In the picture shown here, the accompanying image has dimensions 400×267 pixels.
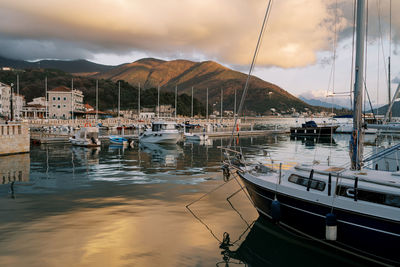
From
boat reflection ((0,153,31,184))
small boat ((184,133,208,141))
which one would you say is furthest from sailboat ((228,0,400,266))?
small boat ((184,133,208,141))

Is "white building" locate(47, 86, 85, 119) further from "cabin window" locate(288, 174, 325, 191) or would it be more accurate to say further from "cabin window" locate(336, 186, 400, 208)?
"cabin window" locate(336, 186, 400, 208)

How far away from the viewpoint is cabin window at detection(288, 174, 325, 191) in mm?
9863

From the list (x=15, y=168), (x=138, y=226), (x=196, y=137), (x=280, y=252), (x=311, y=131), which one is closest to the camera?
(x=280, y=252)

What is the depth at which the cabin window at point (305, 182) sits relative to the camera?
32.4ft

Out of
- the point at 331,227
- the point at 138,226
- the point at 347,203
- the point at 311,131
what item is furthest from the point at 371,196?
the point at 311,131

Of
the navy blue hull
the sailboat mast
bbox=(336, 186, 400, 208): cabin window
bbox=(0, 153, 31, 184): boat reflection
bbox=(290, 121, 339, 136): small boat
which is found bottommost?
bbox=(0, 153, 31, 184): boat reflection

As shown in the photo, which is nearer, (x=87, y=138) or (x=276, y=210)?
(x=276, y=210)

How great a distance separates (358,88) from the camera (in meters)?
11.5

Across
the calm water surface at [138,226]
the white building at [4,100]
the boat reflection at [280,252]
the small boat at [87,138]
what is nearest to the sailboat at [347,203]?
the boat reflection at [280,252]

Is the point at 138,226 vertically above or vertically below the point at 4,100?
below

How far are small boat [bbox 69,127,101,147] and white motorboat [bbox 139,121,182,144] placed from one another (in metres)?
8.29

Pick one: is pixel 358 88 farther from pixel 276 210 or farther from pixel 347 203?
pixel 276 210

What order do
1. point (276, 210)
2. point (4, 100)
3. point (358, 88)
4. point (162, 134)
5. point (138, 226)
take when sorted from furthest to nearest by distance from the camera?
point (4, 100), point (162, 134), point (138, 226), point (358, 88), point (276, 210)

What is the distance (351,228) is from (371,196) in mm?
1153
